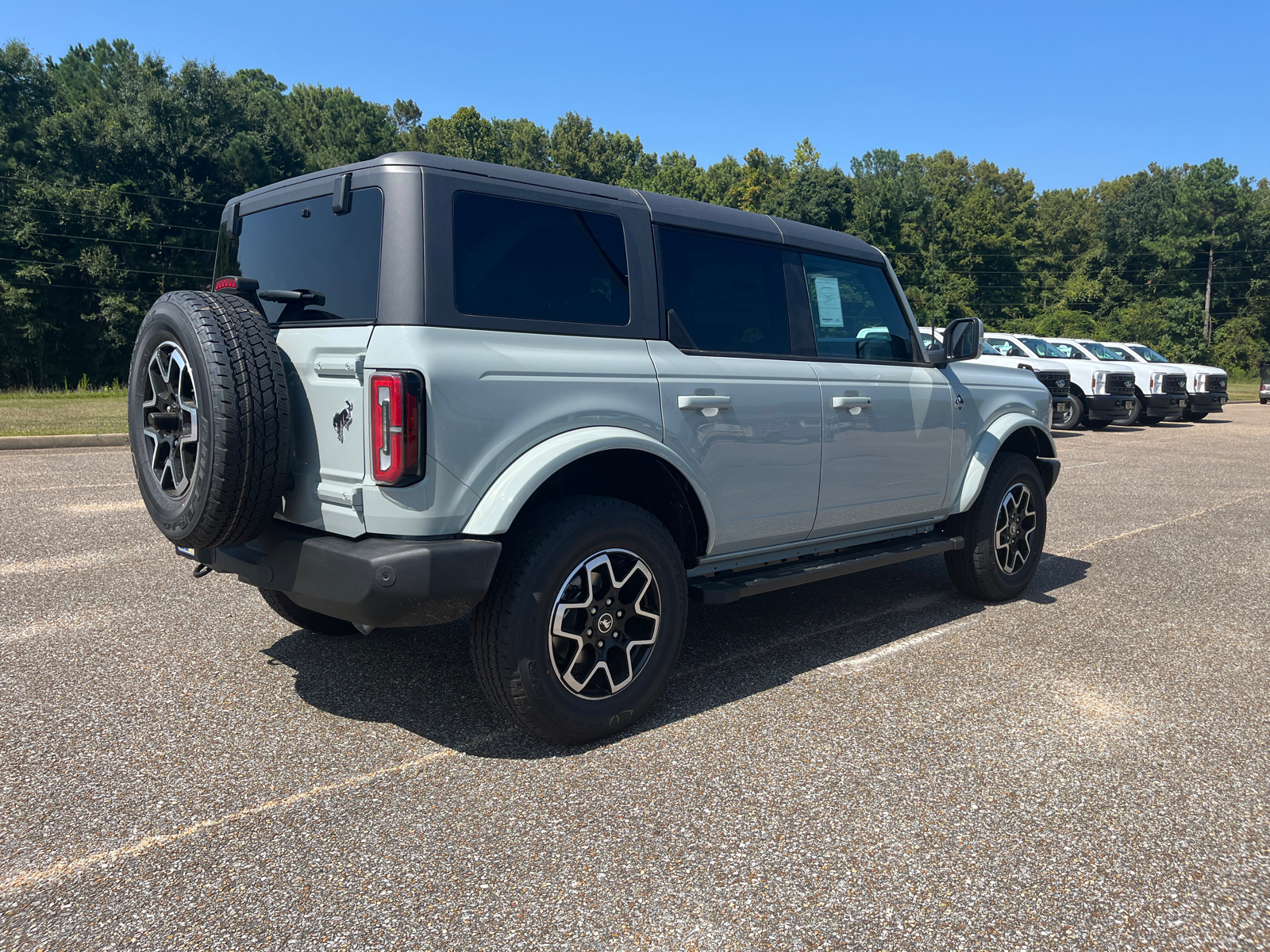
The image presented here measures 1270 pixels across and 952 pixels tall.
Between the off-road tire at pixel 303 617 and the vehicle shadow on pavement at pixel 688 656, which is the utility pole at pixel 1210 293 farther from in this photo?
the off-road tire at pixel 303 617

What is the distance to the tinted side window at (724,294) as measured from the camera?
3750 mm

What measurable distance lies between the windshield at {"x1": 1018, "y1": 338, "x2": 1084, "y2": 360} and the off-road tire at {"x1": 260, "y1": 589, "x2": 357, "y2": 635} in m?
19.7

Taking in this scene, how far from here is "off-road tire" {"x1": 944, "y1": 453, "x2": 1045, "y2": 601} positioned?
202 inches

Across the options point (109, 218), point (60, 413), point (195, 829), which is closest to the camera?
point (195, 829)

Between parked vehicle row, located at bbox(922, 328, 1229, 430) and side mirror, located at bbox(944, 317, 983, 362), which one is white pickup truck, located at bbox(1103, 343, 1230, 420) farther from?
side mirror, located at bbox(944, 317, 983, 362)

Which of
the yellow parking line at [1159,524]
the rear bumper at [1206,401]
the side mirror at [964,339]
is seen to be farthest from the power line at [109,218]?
the side mirror at [964,339]

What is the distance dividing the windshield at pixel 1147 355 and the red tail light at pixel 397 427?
23.4 meters

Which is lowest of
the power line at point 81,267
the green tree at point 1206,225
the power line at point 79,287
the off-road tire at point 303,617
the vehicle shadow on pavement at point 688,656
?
the vehicle shadow on pavement at point 688,656

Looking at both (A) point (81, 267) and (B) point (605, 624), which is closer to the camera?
(B) point (605, 624)

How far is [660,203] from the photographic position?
3.77m

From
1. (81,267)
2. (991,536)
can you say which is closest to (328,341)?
(991,536)

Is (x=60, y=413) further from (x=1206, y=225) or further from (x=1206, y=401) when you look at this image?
(x=1206, y=225)

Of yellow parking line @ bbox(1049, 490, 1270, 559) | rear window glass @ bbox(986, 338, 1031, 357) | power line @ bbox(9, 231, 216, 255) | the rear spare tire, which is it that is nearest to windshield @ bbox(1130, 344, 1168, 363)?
rear window glass @ bbox(986, 338, 1031, 357)

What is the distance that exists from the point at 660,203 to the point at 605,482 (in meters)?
1.23
